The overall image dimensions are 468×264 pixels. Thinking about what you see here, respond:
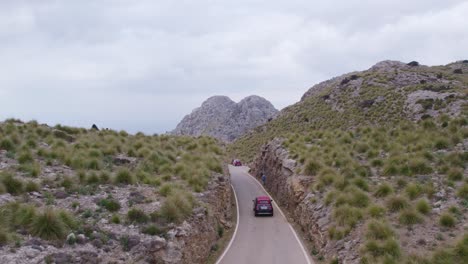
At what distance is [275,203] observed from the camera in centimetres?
3409

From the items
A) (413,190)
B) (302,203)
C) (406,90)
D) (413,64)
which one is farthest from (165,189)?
(413,64)

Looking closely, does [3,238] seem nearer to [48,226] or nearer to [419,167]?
[48,226]

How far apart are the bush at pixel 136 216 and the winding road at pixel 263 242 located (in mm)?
5156

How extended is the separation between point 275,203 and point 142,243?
67.8 ft

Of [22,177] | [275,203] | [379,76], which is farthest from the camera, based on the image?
[379,76]

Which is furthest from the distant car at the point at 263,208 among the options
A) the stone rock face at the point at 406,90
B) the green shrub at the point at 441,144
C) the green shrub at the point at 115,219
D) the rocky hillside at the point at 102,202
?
A: the stone rock face at the point at 406,90

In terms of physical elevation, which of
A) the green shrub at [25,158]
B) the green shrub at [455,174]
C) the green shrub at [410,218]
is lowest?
the green shrub at [410,218]

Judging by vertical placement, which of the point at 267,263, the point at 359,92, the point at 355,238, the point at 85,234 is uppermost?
the point at 359,92

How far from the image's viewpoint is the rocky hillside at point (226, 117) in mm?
114756

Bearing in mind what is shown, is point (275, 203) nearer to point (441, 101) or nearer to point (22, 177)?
point (22, 177)

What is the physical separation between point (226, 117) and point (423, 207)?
106813 millimetres

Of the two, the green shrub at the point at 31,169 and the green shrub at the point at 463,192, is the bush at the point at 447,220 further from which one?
the green shrub at the point at 31,169

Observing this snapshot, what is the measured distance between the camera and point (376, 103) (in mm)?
59062

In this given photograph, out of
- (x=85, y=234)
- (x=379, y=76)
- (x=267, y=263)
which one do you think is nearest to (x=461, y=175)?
(x=267, y=263)
